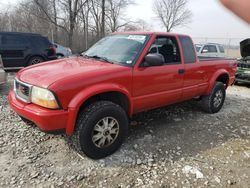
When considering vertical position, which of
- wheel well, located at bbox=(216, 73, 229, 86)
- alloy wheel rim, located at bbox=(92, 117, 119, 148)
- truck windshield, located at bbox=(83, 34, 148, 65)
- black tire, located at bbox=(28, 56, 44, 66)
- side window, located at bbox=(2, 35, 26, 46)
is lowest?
alloy wheel rim, located at bbox=(92, 117, 119, 148)

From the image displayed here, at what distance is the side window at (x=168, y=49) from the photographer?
14.2ft

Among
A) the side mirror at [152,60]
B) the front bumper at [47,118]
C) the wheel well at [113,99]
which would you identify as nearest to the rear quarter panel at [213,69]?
the side mirror at [152,60]

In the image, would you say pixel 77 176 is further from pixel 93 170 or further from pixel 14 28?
pixel 14 28

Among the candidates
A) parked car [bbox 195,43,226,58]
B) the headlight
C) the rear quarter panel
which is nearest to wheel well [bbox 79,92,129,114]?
the headlight

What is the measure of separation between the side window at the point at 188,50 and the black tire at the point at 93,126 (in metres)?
1.89

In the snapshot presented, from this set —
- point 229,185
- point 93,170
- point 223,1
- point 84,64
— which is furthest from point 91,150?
point 223,1

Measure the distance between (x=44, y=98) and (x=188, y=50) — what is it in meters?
2.97

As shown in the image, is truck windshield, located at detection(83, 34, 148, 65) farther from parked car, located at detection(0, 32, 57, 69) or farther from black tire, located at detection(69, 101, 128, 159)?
parked car, located at detection(0, 32, 57, 69)

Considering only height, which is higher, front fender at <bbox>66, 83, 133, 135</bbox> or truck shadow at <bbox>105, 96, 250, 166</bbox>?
front fender at <bbox>66, 83, 133, 135</bbox>

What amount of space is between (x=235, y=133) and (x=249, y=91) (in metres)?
4.68

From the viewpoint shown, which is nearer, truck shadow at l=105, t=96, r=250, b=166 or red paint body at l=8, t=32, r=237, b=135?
red paint body at l=8, t=32, r=237, b=135

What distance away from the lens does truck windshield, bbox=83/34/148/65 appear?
3.79m

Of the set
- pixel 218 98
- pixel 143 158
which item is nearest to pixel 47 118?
pixel 143 158

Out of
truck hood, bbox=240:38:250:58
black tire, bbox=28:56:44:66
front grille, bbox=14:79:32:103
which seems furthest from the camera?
black tire, bbox=28:56:44:66
